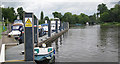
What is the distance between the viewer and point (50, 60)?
1273 cm

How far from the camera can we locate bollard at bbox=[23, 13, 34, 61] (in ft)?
33.6

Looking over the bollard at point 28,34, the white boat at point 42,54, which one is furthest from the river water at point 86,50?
the bollard at point 28,34

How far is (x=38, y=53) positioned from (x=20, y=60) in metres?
1.92

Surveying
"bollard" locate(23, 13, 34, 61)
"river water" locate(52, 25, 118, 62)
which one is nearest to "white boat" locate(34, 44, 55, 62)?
"bollard" locate(23, 13, 34, 61)

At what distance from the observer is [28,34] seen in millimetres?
10312

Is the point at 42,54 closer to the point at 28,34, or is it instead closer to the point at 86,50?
the point at 28,34

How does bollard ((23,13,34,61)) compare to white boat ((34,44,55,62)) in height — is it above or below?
above

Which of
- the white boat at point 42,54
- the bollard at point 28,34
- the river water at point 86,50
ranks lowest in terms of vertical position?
the river water at point 86,50

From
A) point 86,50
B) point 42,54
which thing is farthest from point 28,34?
point 86,50

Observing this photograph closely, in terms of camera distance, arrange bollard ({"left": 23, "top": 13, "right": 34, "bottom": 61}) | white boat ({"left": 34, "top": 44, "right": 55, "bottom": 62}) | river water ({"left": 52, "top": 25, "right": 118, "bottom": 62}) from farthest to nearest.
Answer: river water ({"left": 52, "top": 25, "right": 118, "bottom": 62}) < white boat ({"left": 34, "top": 44, "right": 55, "bottom": 62}) < bollard ({"left": 23, "top": 13, "right": 34, "bottom": 61})

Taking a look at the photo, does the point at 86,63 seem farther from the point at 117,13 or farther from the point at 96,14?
the point at 96,14

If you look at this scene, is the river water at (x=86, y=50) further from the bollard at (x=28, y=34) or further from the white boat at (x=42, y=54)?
the bollard at (x=28, y=34)

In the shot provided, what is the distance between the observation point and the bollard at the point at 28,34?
1024 cm

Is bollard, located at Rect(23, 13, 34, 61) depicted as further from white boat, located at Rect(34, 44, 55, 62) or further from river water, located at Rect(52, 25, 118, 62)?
river water, located at Rect(52, 25, 118, 62)
